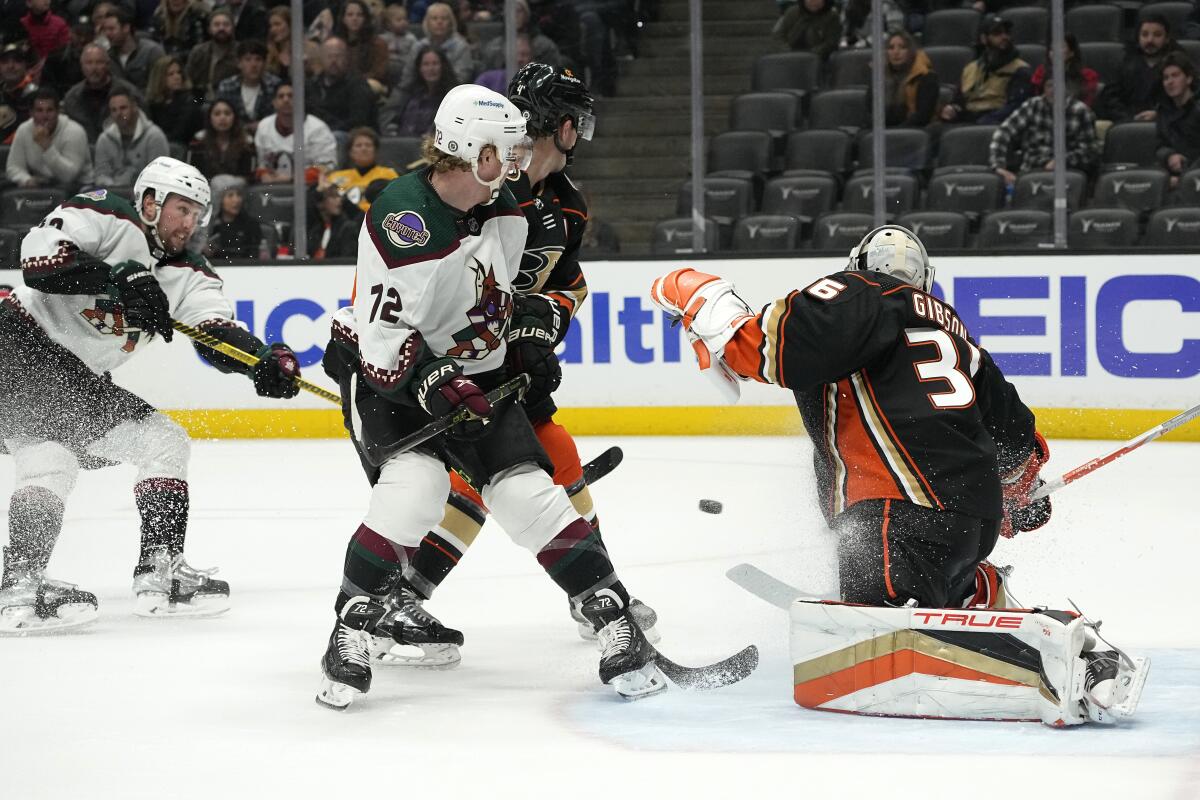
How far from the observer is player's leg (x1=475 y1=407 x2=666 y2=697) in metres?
3.22

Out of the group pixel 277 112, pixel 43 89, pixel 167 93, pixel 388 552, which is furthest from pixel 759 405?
pixel 388 552

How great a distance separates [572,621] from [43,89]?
17.8 feet

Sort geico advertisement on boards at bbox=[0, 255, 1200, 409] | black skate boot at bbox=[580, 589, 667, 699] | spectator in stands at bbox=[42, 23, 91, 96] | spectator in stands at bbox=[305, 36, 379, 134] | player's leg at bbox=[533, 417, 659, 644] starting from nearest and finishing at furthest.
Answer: black skate boot at bbox=[580, 589, 667, 699] < player's leg at bbox=[533, 417, 659, 644] < geico advertisement on boards at bbox=[0, 255, 1200, 409] < spectator in stands at bbox=[305, 36, 379, 134] < spectator in stands at bbox=[42, 23, 91, 96]

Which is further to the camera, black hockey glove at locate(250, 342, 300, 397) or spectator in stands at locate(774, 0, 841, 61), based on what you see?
spectator in stands at locate(774, 0, 841, 61)

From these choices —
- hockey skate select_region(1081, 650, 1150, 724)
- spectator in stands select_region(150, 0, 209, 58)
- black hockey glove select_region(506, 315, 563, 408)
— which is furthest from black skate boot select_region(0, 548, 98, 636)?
spectator in stands select_region(150, 0, 209, 58)

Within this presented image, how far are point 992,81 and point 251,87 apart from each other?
3432 millimetres

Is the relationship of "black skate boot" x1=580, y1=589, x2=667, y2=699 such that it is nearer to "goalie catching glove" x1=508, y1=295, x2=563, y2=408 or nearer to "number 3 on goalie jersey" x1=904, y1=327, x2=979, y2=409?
"goalie catching glove" x1=508, y1=295, x2=563, y2=408

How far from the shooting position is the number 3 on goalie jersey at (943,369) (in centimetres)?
309

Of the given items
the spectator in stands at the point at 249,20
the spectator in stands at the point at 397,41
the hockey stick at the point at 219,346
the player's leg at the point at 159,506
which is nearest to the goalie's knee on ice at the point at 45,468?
the player's leg at the point at 159,506

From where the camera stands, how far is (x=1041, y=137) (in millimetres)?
7336

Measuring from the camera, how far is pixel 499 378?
3428 millimetres

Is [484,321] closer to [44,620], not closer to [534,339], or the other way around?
[534,339]

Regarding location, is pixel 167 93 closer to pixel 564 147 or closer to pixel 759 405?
pixel 759 405

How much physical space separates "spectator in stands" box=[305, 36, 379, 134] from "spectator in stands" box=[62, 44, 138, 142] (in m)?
1.02
